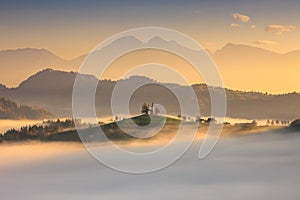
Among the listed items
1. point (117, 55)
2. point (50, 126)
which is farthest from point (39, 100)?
point (117, 55)

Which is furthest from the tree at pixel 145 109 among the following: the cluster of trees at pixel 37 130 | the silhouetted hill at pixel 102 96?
the cluster of trees at pixel 37 130

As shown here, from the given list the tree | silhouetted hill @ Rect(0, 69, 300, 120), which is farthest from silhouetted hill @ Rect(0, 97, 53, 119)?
the tree

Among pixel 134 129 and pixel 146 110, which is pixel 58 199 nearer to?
pixel 134 129

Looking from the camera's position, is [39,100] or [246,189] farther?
[246,189]

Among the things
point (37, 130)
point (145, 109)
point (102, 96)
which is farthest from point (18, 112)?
point (145, 109)

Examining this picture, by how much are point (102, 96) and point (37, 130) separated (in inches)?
49.6

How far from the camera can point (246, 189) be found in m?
9.02

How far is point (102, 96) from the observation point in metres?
7.34

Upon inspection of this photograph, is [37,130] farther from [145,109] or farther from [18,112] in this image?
[145,109]

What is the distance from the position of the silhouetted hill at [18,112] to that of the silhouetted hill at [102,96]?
91 millimetres

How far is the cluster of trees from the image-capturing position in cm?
725

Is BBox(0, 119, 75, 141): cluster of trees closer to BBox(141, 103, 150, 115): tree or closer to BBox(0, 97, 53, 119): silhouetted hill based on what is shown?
BBox(0, 97, 53, 119): silhouetted hill

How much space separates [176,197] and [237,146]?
164 cm

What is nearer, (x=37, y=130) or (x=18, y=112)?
(x=18, y=112)
